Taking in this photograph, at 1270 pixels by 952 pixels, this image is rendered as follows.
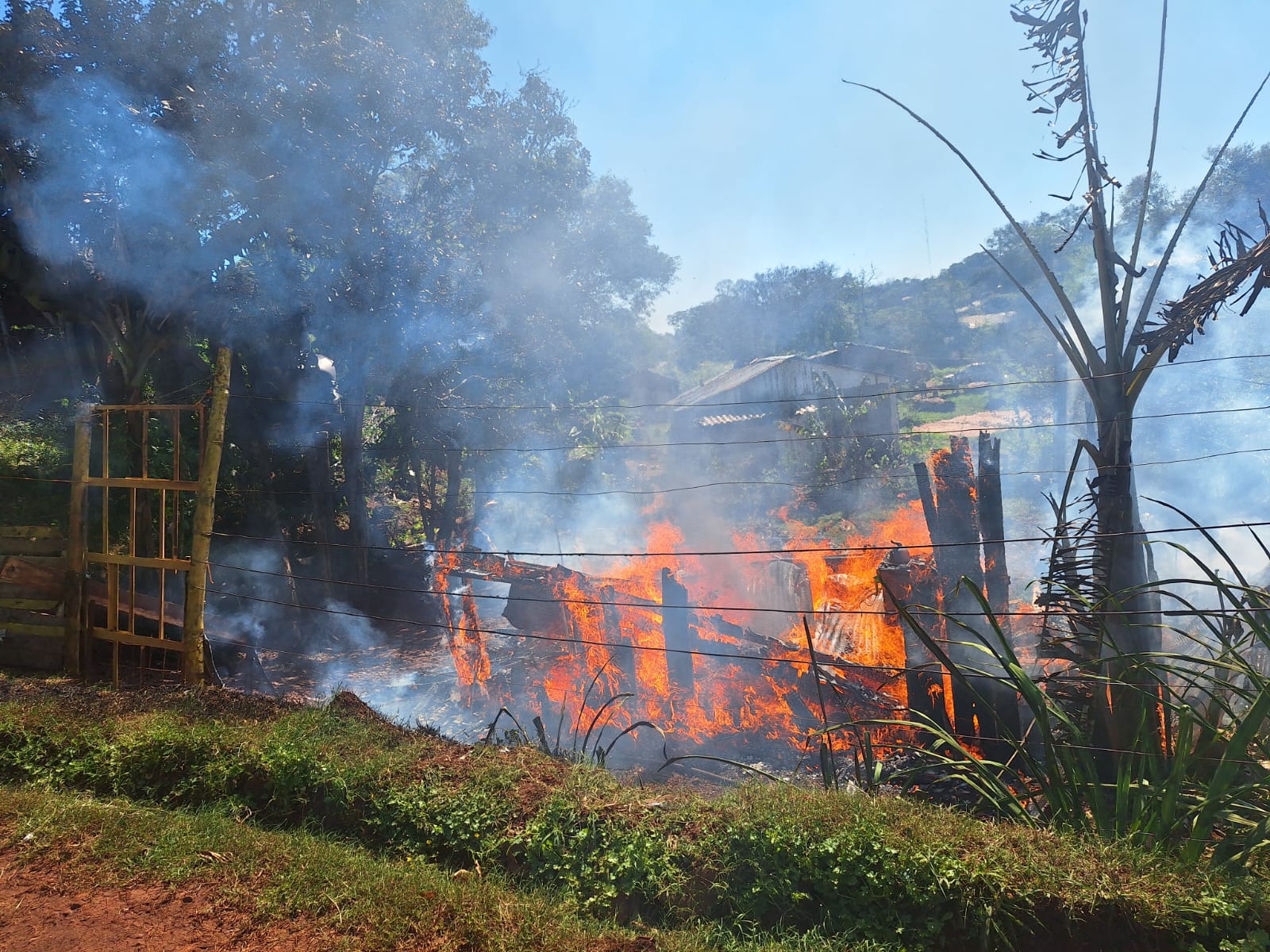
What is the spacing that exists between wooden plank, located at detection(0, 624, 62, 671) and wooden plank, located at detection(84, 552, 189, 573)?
129cm

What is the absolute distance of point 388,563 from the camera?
53.2 feet

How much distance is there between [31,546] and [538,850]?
25.7 ft

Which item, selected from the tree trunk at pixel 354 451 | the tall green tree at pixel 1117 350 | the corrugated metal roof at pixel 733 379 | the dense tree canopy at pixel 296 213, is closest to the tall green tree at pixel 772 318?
the corrugated metal roof at pixel 733 379

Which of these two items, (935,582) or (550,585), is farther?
(550,585)

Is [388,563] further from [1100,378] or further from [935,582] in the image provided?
[1100,378]

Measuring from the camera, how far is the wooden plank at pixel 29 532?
812cm

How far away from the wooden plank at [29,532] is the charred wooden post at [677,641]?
23.3 feet

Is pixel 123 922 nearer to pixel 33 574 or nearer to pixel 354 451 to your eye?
pixel 33 574

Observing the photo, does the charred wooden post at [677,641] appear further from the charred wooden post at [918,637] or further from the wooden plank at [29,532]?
the wooden plank at [29,532]

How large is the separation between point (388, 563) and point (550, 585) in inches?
274

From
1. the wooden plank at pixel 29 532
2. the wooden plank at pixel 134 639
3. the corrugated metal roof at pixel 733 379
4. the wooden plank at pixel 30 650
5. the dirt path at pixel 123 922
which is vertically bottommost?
the dirt path at pixel 123 922

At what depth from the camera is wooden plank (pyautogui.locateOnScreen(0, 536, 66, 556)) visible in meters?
8.17

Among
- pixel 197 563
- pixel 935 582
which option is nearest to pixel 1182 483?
pixel 935 582

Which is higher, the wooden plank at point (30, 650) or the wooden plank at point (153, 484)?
the wooden plank at point (153, 484)
